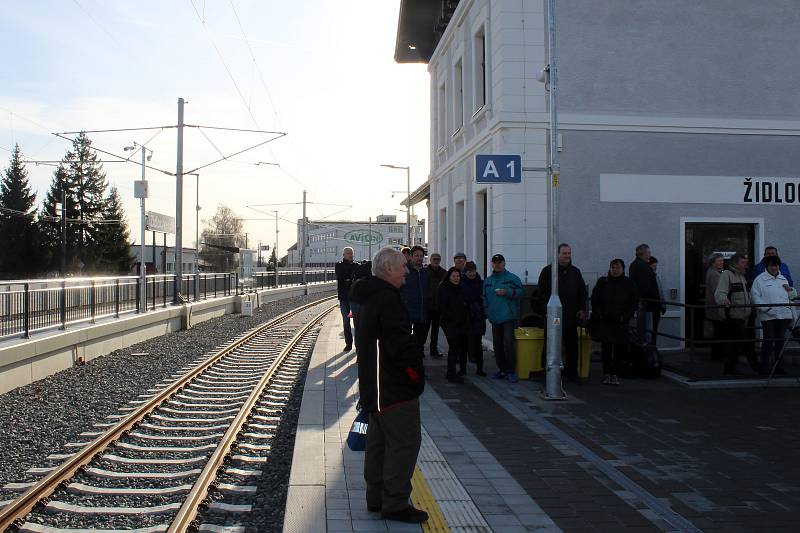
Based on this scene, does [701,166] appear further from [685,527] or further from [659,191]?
[685,527]

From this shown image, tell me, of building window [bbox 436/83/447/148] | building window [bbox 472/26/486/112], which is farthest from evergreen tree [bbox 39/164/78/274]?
building window [bbox 472/26/486/112]

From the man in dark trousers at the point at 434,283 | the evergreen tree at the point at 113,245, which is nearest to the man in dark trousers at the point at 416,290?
the man in dark trousers at the point at 434,283

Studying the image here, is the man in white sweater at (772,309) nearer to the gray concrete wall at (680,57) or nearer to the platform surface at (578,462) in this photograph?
the platform surface at (578,462)

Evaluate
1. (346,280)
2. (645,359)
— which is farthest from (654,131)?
(346,280)

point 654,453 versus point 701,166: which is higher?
point 701,166

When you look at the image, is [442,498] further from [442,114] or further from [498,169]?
[442,114]

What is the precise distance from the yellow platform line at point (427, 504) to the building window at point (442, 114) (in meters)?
14.8

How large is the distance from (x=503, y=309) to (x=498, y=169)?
193cm

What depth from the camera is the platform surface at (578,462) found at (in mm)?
5152

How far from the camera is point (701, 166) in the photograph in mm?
13648

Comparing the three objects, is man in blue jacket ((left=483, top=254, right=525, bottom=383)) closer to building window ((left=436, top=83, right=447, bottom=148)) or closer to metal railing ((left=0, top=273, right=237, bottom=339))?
metal railing ((left=0, top=273, right=237, bottom=339))

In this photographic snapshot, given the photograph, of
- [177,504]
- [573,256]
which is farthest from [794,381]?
[177,504]

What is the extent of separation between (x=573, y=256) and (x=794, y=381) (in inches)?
157

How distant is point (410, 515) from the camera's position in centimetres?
498
